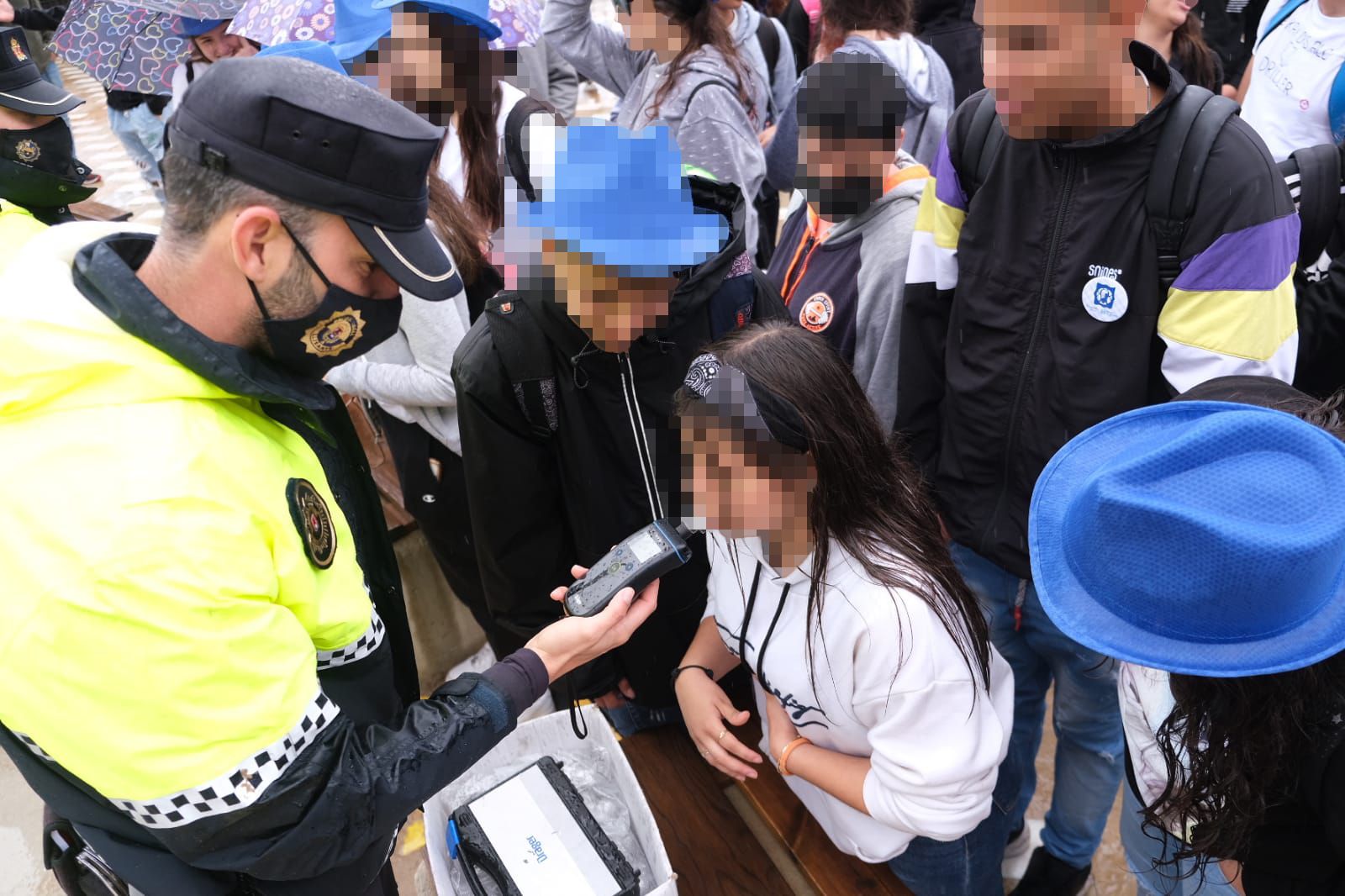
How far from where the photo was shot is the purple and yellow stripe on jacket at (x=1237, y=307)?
5.03 feet

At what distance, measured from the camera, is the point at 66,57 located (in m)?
3.62

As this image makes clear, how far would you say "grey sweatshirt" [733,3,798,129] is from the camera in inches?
143

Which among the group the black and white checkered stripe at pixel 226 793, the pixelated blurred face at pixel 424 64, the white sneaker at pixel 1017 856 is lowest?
the white sneaker at pixel 1017 856

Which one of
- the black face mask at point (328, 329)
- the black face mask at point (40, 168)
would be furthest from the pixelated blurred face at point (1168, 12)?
the black face mask at point (40, 168)

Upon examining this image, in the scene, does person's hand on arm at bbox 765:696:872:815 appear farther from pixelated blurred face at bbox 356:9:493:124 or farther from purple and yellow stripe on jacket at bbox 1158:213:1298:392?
pixelated blurred face at bbox 356:9:493:124

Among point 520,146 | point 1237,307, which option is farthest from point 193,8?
point 1237,307

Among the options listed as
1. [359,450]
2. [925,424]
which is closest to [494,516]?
[359,450]

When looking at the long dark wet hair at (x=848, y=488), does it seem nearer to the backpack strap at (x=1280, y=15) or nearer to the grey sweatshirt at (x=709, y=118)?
the grey sweatshirt at (x=709, y=118)

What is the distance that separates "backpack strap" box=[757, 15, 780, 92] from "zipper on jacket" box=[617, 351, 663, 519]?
2.89m

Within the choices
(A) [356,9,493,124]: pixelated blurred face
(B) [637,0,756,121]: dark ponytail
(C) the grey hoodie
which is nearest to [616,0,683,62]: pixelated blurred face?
(B) [637,0,756,121]: dark ponytail

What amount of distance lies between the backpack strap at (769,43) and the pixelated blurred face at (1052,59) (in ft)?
8.59

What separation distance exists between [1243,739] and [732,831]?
3.52 ft

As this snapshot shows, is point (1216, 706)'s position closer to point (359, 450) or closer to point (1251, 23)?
point (359, 450)

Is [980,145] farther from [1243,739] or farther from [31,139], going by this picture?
[31,139]
